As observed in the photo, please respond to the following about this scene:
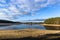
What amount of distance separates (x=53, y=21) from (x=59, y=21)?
892 centimetres

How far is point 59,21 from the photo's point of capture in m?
108

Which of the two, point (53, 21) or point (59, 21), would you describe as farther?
point (53, 21)

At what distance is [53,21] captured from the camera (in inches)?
4574
